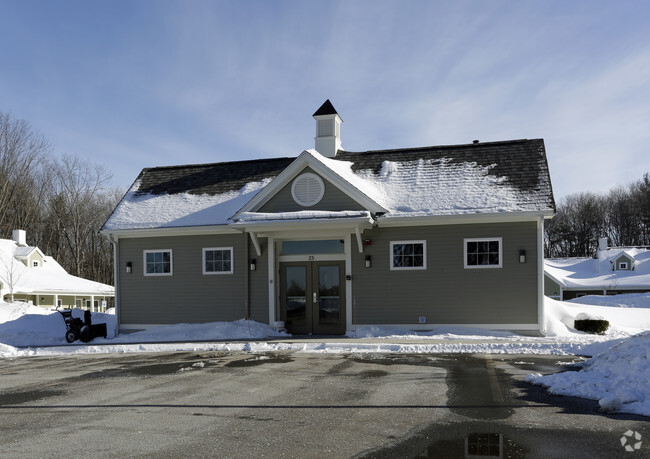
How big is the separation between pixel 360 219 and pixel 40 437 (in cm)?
1031

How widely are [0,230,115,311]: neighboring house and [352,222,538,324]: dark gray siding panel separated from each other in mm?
23473

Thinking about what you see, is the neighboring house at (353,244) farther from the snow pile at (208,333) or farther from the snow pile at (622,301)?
the snow pile at (622,301)

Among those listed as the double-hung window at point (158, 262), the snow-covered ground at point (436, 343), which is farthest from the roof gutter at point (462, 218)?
the double-hung window at point (158, 262)

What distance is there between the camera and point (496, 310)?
1531 cm

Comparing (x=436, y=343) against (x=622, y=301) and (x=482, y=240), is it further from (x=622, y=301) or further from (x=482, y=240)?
(x=622, y=301)

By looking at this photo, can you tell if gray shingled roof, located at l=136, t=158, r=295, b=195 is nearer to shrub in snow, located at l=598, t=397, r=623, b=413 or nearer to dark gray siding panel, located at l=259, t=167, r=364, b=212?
dark gray siding panel, located at l=259, t=167, r=364, b=212

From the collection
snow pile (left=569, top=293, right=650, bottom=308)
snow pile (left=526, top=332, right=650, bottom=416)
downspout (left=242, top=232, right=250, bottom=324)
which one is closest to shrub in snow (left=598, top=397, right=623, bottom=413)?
snow pile (left=526, top=332, right=650, bottom=416)

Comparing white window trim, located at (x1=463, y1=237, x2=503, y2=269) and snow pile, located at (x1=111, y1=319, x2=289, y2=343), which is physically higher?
white window trim, located at (x1=463, y1=237, x2=503, y2=269)

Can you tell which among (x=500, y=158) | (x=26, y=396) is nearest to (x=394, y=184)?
(x=500, y=158)

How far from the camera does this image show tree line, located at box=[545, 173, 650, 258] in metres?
60.2

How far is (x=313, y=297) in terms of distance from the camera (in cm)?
1661

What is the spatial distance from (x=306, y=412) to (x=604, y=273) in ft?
151

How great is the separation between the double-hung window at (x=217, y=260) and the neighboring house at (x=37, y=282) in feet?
61.1

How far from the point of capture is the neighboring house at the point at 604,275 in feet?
141
